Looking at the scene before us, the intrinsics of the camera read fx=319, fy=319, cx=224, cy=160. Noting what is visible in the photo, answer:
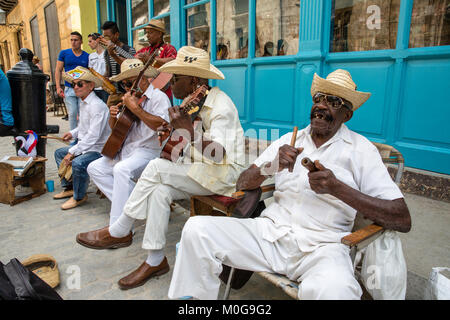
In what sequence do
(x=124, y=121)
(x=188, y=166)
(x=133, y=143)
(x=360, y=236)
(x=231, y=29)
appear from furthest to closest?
(x=231, y=29) → (x=133, y=143) → (x=124, y=121) → (x=188, y=166) → (x=360, y=236)

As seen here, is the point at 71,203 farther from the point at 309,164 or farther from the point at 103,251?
the point at 309,164

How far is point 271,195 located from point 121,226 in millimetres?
1319

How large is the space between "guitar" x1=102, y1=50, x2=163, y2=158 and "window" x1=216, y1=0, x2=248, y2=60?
257 cm

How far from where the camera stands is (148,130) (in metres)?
3.29

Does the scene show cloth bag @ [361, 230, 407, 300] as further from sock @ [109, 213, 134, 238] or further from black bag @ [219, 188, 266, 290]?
sock @ [109, 213, 134, 238]

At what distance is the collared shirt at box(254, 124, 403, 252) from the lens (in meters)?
1.78


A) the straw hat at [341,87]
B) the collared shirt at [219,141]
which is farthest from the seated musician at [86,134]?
the straw hat at [341,87]

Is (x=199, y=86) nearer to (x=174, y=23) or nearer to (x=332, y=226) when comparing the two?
(x=332, y=226)

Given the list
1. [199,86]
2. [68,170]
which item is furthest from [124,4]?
[199,86]

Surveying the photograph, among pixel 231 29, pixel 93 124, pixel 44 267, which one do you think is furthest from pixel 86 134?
pixel 231 29

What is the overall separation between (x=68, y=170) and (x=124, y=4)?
6.88 m

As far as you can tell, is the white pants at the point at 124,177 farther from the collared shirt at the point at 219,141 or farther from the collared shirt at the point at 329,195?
the collared shirt at the point at 329,195
